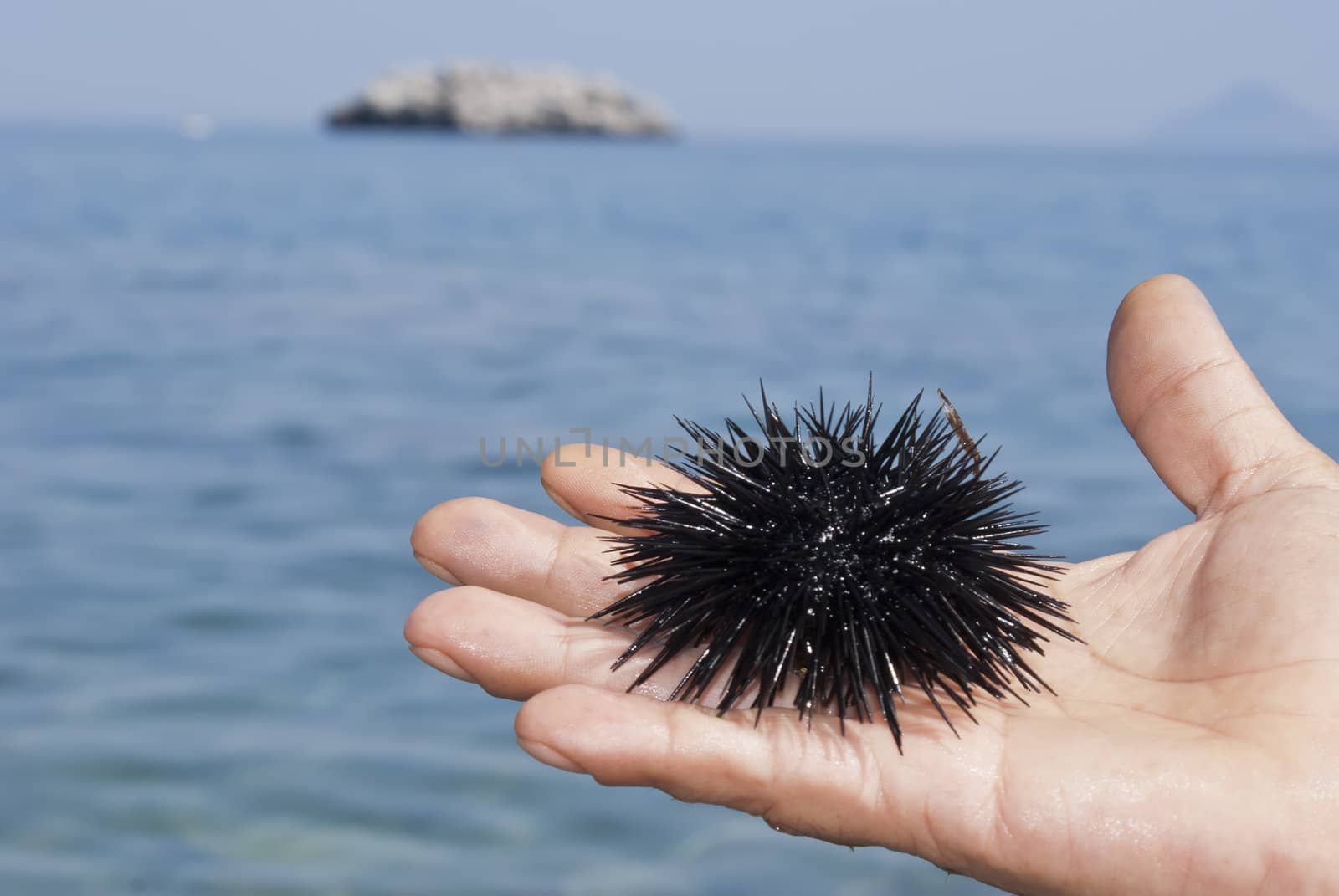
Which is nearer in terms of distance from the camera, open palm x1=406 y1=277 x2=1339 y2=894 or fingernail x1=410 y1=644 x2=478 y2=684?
open palm x1=406 y1=277 x2=1339 y2=894

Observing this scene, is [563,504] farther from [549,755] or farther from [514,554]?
[549,755]

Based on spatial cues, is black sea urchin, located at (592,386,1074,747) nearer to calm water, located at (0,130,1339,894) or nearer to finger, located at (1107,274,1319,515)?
finger, located at (1107,274,1319,515)

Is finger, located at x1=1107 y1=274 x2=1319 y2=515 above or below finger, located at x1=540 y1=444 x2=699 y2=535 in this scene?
above

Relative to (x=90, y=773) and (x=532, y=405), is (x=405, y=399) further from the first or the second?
(x=90, y=773)

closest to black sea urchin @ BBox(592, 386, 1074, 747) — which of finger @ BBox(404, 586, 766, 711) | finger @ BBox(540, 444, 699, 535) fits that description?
finger @ BBox(404, 586, 766, 711)

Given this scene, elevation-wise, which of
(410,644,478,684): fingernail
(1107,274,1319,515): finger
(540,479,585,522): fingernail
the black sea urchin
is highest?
(1107,274,1319,515): finger

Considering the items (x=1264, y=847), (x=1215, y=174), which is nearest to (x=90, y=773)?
(x=1264, y=847)

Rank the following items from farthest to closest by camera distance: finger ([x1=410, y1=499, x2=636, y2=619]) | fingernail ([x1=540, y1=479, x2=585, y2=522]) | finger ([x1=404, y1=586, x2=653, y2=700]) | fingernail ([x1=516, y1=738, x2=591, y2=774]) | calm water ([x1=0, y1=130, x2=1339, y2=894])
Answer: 1. calm water ([x1=0, y1=130, x2=1339, y2=894])
2. fingernail ([x1=540, y1=479, x2=585, y2=522])
3. finger ([x1=410, y1=499, x2=636, y2=619])
4. finger ([x1=404, y1=586, x2=653, y2=700])
5. fingernail ([x1=516, y1=738, x2=591, y2=774])

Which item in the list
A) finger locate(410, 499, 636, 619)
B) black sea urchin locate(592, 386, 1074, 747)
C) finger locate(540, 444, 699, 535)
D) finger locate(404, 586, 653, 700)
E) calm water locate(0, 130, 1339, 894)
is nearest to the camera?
black sea urchin locate(592, 386, 1074, 747)

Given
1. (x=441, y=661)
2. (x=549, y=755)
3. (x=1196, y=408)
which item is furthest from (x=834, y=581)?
(x=1196, y=408)
